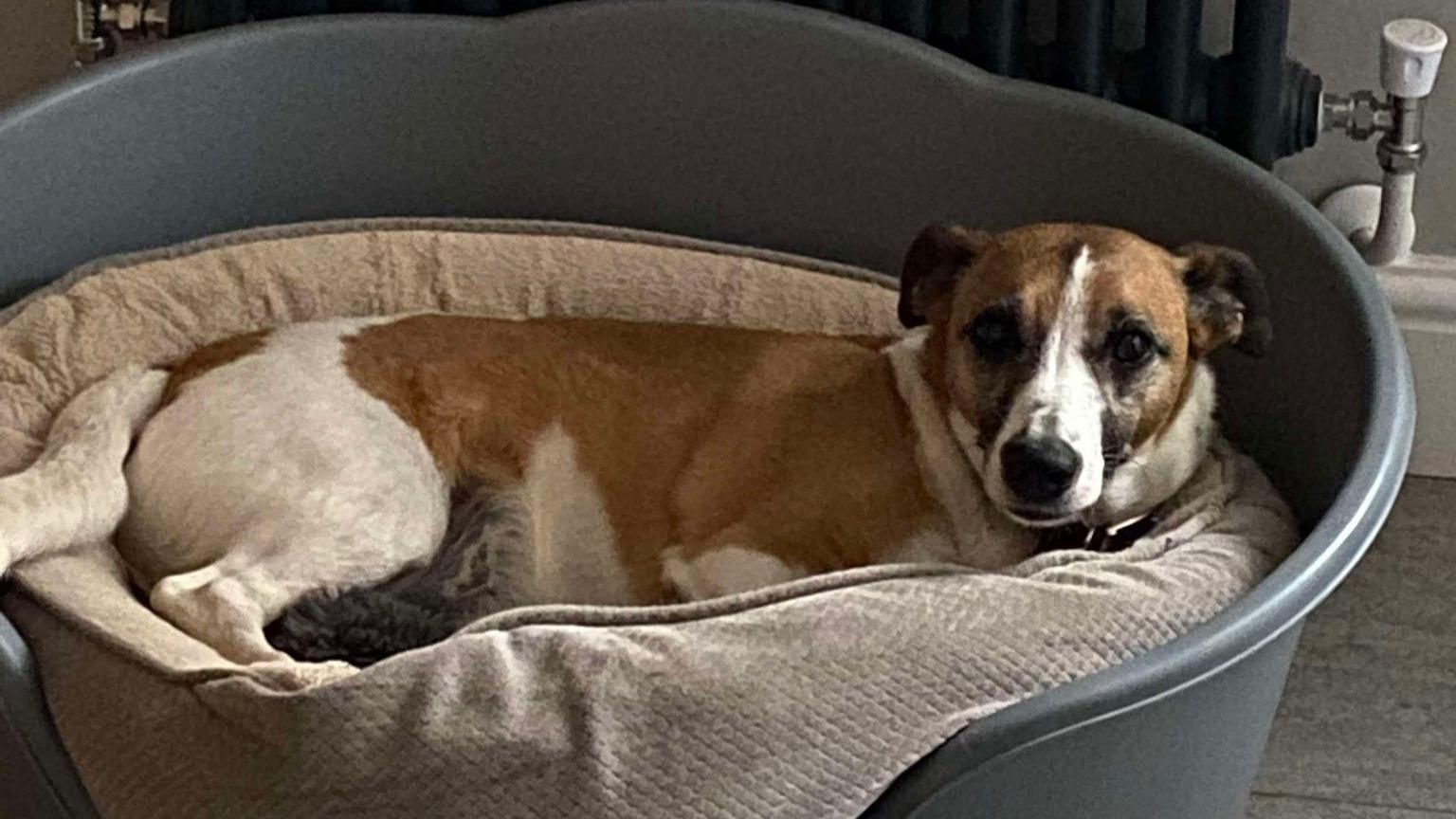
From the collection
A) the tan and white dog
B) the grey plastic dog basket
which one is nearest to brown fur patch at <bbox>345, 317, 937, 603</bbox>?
the tan and white dog

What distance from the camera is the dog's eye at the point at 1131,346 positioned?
181 cm

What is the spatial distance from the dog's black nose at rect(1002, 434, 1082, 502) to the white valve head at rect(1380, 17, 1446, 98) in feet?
2.77

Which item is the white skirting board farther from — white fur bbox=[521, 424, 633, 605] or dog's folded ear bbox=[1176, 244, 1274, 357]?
white fur bbox=[521, 424, 633, 605]

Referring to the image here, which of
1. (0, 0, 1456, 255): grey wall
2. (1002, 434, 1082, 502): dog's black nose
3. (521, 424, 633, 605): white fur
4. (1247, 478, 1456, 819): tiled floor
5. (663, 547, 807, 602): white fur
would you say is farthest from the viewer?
(0, 0, 1456, 255): grey wall

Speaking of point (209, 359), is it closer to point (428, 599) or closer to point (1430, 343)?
point (428, 599)

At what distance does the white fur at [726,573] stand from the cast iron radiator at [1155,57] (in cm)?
75

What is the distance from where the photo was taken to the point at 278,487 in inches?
75.8

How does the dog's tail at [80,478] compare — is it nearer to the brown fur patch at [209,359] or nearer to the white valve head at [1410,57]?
the brown fur patch at [209,359]

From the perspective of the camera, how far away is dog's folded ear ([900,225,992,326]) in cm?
196

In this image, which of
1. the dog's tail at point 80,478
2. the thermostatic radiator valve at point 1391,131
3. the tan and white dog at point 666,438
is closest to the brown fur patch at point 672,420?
the tan and white dog at point 666,438

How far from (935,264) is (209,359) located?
75cm

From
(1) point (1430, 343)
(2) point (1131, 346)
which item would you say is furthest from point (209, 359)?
(1) point (1430, 343)

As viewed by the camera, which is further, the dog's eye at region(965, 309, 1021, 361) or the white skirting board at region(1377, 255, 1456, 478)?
the white skirting board at region(1377, 255, 1456, 478)

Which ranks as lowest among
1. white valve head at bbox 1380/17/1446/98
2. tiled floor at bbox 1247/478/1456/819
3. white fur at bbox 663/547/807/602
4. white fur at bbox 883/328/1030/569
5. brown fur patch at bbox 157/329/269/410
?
tiled floor at bbox 1247/478/1456/819
